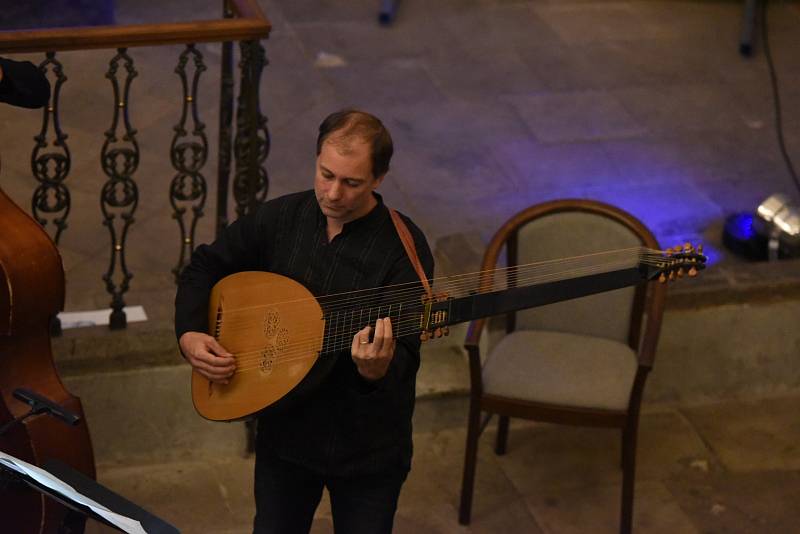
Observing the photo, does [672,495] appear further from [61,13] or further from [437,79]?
[61,13]

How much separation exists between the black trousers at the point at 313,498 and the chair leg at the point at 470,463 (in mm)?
1092

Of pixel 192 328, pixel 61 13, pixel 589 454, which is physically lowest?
pixel 589 454

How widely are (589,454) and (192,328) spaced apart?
7.24 ft

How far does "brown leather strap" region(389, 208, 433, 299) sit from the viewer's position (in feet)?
9.79

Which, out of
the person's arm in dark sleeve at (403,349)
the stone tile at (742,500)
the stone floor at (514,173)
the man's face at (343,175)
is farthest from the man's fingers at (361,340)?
the stone tile at (742,500)

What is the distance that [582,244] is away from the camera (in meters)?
4.52

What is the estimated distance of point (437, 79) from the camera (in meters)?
6.94

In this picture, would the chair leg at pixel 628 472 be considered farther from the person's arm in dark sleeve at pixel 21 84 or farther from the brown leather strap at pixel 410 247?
the person's arm in dark sleeve at pixel 21 84

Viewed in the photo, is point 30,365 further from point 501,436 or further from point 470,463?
point 501,436

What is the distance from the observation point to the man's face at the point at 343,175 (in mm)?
2900

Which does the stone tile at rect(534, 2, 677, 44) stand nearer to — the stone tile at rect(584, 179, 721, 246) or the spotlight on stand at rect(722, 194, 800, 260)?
the stone tile at rect(584, 179, 721, 246)

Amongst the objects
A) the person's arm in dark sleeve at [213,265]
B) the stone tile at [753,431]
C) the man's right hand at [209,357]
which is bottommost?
the stone tile at [753,431]

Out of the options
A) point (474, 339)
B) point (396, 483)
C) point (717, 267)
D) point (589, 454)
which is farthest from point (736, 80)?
point (396, 483)

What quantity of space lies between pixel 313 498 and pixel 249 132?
1579 millimetres
